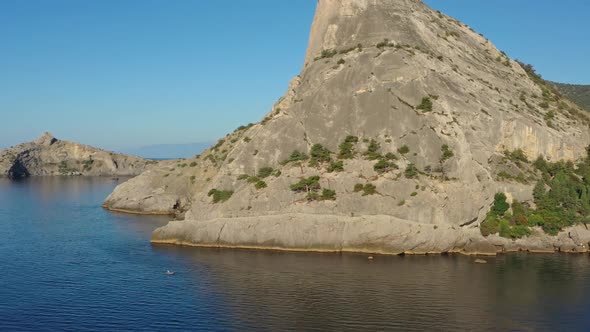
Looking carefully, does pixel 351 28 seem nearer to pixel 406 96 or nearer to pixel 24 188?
pixel 406 96

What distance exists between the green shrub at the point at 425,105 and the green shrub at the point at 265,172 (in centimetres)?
2868

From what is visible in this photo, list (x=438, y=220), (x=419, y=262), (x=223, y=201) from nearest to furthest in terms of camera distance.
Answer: (x=419, y=262), (x=438, y=220), (x=223, y=201)

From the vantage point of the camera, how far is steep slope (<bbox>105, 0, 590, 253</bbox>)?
83750mm

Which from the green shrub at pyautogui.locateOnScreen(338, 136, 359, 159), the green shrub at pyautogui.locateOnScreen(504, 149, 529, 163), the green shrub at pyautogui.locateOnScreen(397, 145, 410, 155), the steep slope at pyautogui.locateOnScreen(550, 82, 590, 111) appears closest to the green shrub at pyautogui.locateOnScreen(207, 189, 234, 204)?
the green shrub at pyautogui.locateOnScreen(338, 136, 359, 159)

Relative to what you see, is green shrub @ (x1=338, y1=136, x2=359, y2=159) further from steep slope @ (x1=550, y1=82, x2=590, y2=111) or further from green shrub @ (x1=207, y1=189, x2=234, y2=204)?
steep slope @ (x1=550, y1=82, x2=590, y2=111)

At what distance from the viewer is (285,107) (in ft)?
354

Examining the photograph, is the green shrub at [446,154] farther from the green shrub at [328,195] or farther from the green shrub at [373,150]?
the green shrub at [328,195]

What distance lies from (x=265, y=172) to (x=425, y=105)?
101ft

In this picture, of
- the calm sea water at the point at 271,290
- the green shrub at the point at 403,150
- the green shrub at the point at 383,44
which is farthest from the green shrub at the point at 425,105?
the calm sea water at the point at 271,290

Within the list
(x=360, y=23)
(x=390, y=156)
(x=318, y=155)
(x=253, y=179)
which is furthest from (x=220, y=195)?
(x=360, y=23)

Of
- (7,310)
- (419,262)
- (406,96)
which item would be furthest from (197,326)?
(406,96)

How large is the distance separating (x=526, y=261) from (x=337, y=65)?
170ft

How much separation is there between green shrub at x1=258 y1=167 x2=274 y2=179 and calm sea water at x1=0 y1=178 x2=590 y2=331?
1821 cm

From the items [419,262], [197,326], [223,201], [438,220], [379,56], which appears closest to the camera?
[197,326]
